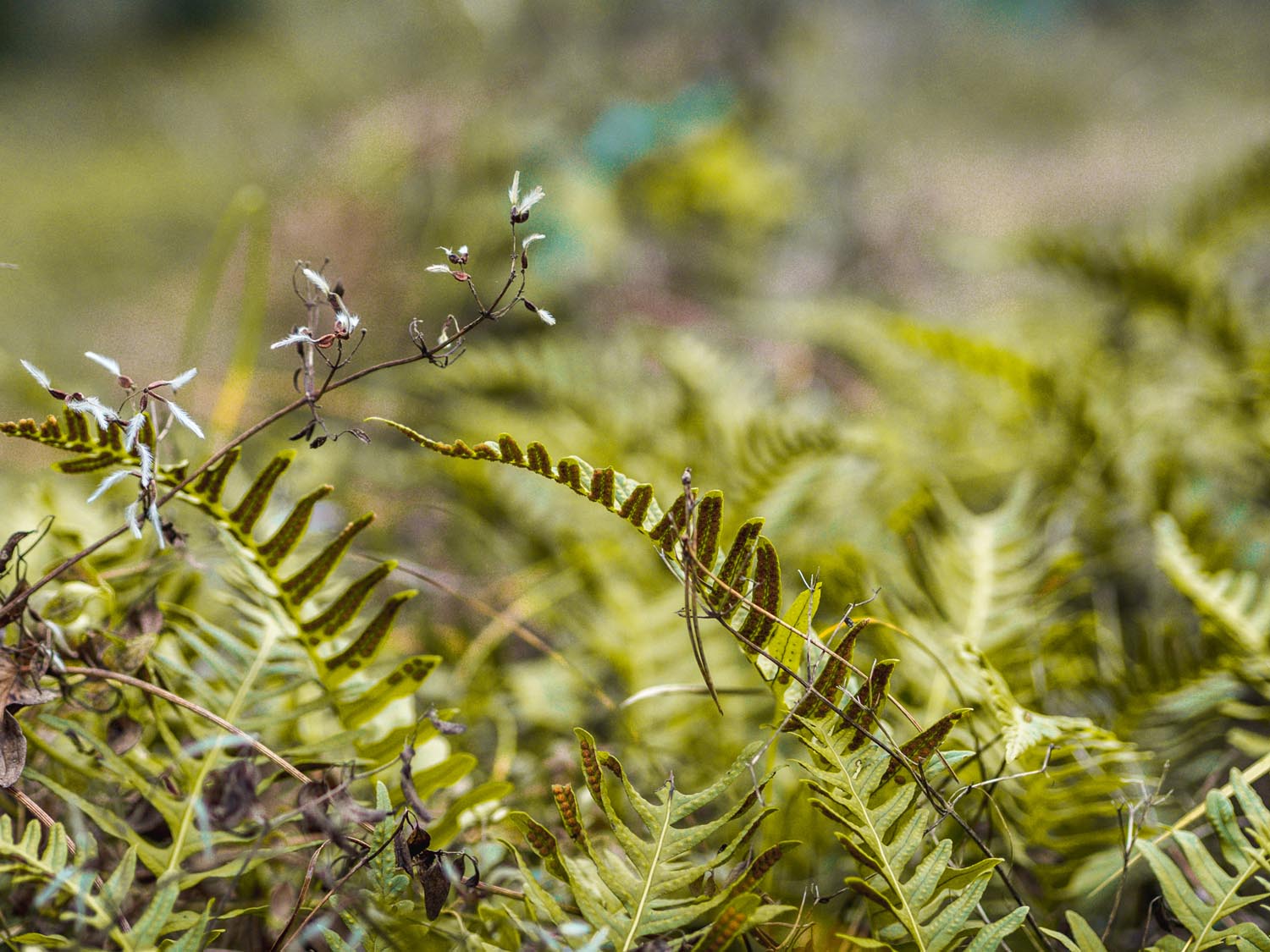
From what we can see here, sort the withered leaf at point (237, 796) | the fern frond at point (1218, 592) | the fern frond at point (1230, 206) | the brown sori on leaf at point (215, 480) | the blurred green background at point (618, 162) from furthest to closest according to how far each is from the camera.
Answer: the blurred green background at point (618, 162)
the fern frond at point (1230, 206)
the fern frond at point (1218, 592)
the brown sori on leaf at point (215, 480)
the withered leaf at point (237, 796)

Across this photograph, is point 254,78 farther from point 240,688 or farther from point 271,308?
point 240,688

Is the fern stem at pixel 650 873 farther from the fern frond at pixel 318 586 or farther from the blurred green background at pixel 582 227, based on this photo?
the blurred green background at pixel 582 227

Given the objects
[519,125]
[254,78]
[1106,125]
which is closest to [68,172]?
[254,78]

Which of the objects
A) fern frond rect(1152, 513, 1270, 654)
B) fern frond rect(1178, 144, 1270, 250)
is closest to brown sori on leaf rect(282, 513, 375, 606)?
fern frond rect(1152, 513, 1270, 654)

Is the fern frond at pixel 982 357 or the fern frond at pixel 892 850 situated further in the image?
the fern frond at pixel 982 357

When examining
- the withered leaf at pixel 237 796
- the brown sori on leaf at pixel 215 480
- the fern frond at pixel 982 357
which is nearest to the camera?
the withered leaf at pixel 237 796

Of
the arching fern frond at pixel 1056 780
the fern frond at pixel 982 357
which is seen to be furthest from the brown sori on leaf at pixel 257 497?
the fern frond at pixel 982 357

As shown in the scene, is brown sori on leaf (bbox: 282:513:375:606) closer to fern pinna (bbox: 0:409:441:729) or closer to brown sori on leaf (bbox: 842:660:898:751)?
fern pinna (bbox: 0:409:441:729)
